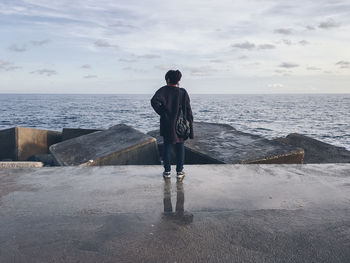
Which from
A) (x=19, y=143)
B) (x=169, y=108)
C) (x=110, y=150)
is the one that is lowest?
(x=19, y=143)

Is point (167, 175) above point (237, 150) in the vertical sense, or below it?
below

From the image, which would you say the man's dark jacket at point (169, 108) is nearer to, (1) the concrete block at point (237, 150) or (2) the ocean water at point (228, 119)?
(1) the concrete block at point (237, 150)

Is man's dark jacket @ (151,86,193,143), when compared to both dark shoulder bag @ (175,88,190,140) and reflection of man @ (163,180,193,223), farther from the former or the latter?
reflection of man @ (163,180,193,223)

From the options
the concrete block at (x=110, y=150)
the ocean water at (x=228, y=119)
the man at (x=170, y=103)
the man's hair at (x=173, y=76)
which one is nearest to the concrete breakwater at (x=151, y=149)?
the concrete block at (x=110, y=150)

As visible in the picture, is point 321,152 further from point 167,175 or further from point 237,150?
point 167,175

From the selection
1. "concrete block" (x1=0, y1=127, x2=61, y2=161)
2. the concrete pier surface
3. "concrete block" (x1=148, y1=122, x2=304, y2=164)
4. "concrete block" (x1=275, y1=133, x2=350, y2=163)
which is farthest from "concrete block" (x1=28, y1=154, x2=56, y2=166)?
"concrete block" (x1=275, y1=133, x2=350, y2=163)

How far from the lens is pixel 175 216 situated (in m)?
3.08

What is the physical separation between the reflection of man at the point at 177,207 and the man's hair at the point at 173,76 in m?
1.38

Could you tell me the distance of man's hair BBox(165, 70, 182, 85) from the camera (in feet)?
13.8

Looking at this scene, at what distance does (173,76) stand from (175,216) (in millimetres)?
1924

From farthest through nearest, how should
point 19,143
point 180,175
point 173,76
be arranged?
point 19,143
point 180,175
point 173,76

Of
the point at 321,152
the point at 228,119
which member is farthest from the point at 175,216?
the point at 228,119

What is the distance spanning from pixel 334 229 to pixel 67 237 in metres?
2.32

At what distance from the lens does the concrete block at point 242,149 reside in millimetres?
5925
